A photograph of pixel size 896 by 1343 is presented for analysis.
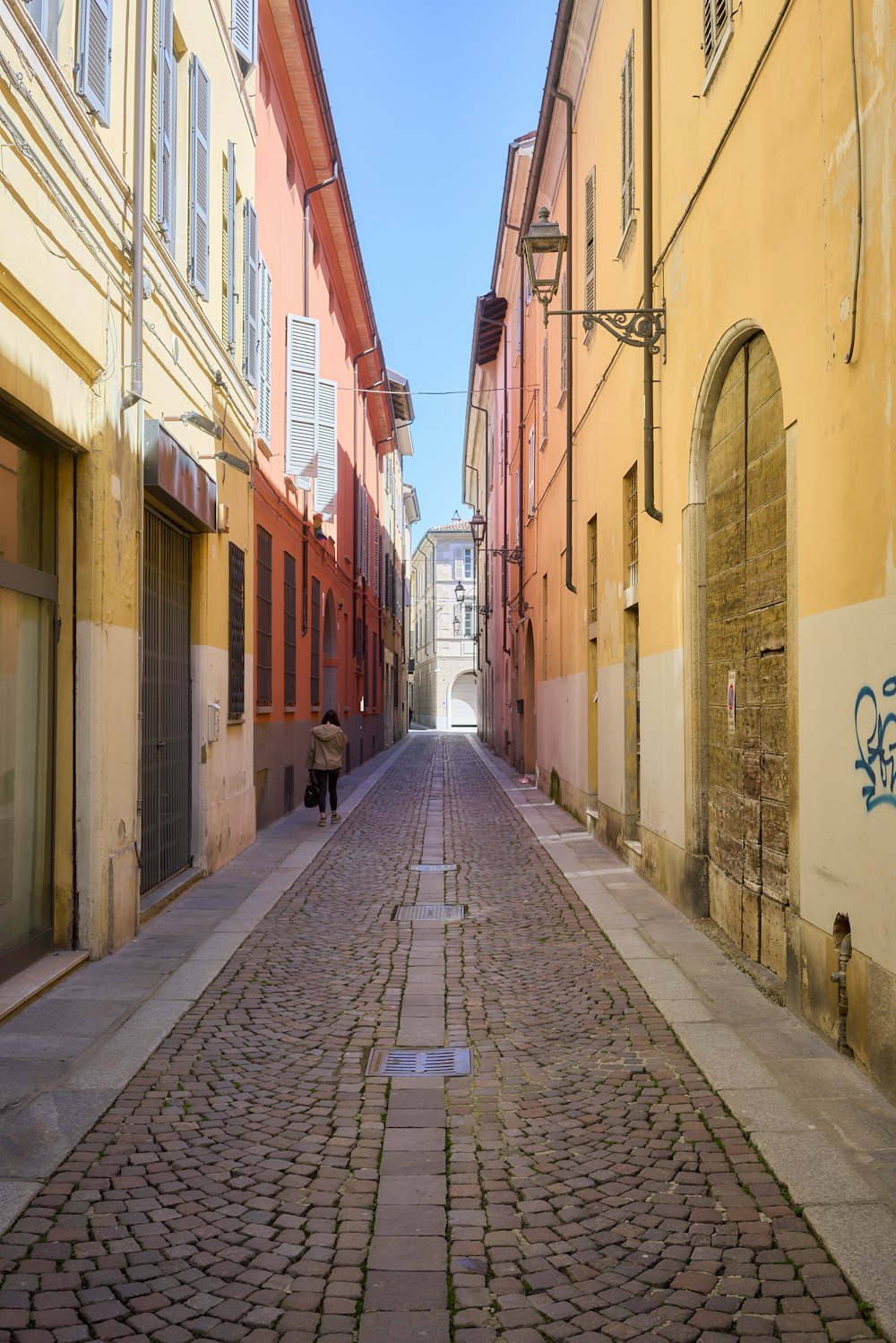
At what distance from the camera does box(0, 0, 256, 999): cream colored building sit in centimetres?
582

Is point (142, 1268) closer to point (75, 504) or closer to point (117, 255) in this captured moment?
point (75, 504)

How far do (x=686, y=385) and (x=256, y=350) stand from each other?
226 inches

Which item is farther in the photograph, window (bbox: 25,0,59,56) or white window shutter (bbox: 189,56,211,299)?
white window shutter (bbox: 189,56,211,299)

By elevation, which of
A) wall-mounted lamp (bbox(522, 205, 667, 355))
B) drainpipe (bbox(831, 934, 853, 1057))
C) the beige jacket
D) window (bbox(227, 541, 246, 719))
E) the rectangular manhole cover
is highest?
wall-mounted lamp (bbox(522, 205, 667, 355))

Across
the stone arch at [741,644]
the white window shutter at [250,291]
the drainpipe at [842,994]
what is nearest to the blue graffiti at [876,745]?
the drainpipe at [842,994]

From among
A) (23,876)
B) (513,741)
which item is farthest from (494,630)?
(23,876)

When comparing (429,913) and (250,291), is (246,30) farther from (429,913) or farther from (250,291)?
(429,913)

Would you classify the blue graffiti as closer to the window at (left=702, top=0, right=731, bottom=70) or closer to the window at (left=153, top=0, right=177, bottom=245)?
the window at (left=702, top=0, right=731, bottom=70)

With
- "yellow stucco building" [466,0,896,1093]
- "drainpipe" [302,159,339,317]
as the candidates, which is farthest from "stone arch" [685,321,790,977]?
"drainpipe" [302,159,339,317]

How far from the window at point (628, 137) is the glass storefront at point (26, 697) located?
20.4 feet

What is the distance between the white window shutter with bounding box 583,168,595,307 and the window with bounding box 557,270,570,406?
1167 millimetres

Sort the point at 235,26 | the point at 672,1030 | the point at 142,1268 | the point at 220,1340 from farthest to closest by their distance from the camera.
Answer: the point at 235,26 → the point at 672,1030 → the point at 142,1268 → the point at 220,1340

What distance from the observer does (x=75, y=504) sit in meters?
6.65

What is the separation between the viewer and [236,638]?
11.2 meters
